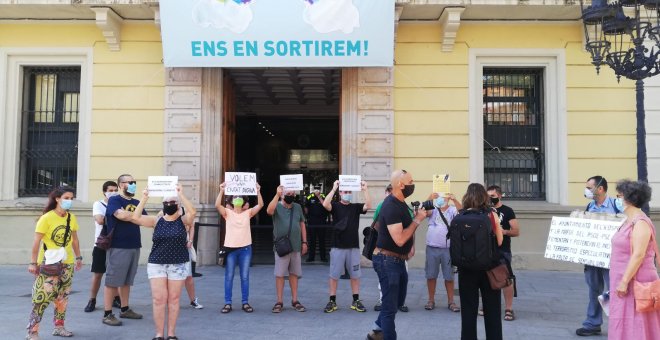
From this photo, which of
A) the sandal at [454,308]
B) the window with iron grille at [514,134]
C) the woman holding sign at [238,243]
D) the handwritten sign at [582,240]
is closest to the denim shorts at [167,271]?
the woman holding sign at [238,243]

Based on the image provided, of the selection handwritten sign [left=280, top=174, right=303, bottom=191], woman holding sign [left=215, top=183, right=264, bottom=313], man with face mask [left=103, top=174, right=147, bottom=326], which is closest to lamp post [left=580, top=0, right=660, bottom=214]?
handwritten sign [left=280, top=174, right=303, bottom=191]

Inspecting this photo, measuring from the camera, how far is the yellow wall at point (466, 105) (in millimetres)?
11102

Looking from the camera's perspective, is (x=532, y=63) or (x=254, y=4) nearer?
(x=254, y=4)

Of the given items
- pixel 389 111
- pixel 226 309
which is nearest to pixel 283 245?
pixel 226 309

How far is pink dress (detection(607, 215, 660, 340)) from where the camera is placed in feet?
14.4

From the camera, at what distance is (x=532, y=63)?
1152 cm

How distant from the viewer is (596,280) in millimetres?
6273

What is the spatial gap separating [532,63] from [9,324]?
424 inches

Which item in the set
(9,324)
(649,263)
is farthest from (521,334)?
(9,324)

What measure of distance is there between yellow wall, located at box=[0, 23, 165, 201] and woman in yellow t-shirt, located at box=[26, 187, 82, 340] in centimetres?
537

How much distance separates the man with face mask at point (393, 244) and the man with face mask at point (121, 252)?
3325 mm

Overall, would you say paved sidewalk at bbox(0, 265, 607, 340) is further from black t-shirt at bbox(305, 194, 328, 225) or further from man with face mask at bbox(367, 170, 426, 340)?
black t-shirt at bbox(305, 194, 328, 225)

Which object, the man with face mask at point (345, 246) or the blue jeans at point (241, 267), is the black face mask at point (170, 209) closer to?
the blue jeans at point (241, 267)

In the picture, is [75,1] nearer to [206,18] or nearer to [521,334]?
[206,18]
